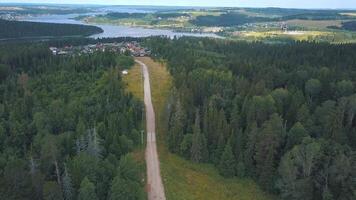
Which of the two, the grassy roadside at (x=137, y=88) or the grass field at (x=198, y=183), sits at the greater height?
the grassy roadside at (x=137, y=88)

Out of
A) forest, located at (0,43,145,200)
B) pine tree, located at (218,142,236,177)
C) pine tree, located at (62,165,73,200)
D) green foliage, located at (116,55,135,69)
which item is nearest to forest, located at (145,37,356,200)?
pine tree, located at (218,142,236,177)

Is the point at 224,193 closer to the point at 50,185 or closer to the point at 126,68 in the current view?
the point at 50,185

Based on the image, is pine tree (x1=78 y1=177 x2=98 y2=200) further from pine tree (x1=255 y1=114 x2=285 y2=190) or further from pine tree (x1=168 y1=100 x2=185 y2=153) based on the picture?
pine tree (x1=255 y1=114 x2=285 y2=190)

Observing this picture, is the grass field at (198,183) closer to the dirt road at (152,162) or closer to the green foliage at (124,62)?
the dirt road at (152,162)

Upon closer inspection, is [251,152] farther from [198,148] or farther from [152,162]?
[152,162]

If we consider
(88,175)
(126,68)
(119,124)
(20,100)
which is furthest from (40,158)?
(126,68)

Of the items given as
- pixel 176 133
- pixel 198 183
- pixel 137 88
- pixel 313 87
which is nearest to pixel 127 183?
pixel 198 183

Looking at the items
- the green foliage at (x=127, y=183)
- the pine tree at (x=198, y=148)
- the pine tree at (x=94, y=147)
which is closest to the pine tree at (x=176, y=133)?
the pine tree at (x=198, y=148)
